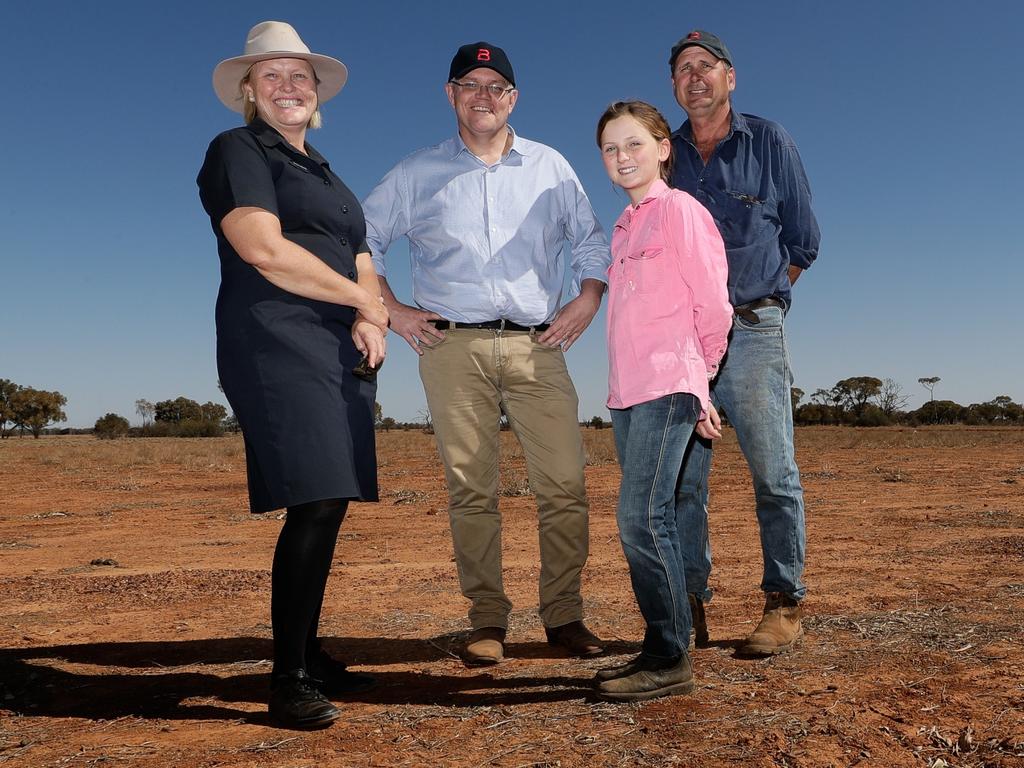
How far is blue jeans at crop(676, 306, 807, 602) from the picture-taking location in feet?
12.0

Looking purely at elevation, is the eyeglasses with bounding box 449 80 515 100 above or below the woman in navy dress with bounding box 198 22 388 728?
above

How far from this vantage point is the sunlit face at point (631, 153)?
3143 millimetres

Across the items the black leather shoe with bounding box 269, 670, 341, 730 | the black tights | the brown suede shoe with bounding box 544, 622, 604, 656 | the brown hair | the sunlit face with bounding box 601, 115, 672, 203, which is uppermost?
the brown hair

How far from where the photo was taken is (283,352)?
2.96m

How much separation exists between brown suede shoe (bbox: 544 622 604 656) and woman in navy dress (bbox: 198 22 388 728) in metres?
1.29

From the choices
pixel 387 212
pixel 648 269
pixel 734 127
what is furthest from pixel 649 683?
pixel 387 212

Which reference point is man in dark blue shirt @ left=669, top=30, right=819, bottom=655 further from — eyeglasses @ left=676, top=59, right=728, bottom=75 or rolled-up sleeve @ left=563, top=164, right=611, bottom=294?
rolled-up sleeve @ left=563, top=164, right=611, bottom=294

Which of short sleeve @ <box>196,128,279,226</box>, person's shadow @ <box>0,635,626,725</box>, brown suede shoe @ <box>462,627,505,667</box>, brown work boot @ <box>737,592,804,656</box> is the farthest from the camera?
brown suede shoe @ <box>462,627,505,667</box>

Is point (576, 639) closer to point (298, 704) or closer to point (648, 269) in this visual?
point (298, 704)

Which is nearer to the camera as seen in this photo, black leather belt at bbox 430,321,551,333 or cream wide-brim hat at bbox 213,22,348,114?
cream wide-brim hat at bbox 213,22,348,114

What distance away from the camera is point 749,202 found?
369 cm

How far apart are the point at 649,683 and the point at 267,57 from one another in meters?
2.62

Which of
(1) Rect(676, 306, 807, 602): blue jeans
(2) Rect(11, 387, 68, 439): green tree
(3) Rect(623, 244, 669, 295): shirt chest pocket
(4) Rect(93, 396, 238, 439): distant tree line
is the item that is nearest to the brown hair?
(3) Rect(623, 244, 669, 295): shirt chest pocket

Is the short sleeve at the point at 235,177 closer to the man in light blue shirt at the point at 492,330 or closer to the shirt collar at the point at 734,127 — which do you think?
the man in light blue shirt at the point at 492,330
